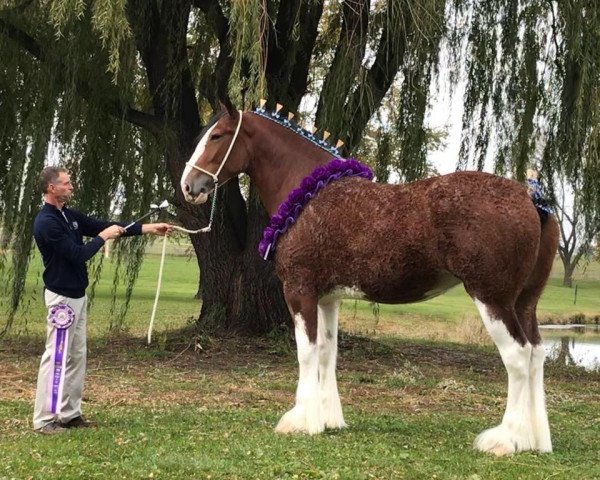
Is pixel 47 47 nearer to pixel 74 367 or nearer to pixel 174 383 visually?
pixel 174 383

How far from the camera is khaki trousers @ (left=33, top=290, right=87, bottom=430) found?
16.4ft

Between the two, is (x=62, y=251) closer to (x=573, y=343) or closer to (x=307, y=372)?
(x=307, y=372)

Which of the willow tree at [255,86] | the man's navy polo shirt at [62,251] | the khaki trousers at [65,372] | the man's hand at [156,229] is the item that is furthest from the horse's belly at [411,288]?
the willow tree at [255,86]

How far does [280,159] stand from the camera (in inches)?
212

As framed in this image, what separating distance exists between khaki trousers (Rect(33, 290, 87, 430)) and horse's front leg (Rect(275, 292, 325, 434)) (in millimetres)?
1506

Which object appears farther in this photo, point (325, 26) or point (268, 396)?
point (325, 26)

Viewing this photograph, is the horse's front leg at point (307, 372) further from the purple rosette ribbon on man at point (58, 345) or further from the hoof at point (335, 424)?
the purple rosette ribbon on man at point (58, 345)

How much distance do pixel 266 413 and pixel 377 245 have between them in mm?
1928

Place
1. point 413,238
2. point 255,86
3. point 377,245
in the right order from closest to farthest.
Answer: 1. point 413,238
2. point 377,245
3. point 255,86

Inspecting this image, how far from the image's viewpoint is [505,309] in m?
4.46

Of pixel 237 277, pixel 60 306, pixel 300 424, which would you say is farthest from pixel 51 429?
pixel 237 277

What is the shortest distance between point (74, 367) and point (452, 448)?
267 centimetres

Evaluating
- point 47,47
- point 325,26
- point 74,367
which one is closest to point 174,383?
point 74,367

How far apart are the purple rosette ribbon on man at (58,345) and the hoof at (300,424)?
1.54m
